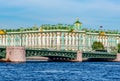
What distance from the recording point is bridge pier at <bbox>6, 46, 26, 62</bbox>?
311 ft

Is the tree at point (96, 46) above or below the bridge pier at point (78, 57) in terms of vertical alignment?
above

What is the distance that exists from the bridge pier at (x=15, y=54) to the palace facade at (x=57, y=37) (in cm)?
4843

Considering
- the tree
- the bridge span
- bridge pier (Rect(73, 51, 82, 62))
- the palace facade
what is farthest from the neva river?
the palace facade

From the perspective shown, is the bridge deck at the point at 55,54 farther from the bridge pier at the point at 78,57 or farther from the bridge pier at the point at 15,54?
the bridge pier at the point at 15,54

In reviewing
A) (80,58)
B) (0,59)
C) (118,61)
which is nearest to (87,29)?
(118,61)

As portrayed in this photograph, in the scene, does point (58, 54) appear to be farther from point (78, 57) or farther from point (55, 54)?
point (78, 57)

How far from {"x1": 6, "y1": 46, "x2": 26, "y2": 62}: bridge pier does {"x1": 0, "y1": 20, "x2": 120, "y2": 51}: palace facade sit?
48433mm

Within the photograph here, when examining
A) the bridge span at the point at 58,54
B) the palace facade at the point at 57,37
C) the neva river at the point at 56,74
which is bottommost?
the neva river at the point at 56,74

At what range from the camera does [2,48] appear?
9450cm

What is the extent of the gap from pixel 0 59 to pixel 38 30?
50953mm

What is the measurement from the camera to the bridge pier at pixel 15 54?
94.8 m

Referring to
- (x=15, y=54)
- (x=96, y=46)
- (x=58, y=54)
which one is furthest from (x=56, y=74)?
(x=96, y=46)

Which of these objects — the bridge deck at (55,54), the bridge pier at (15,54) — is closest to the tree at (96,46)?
the bridge deck at (55,54)

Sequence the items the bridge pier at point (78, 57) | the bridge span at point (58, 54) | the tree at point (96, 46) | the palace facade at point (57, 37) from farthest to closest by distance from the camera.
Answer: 1. the palace facade at point (57, 37)
2. the tree at point (96, 46)
3. the bridge pier at point (78, 57)
4. the bridge span at point (58, 54)
